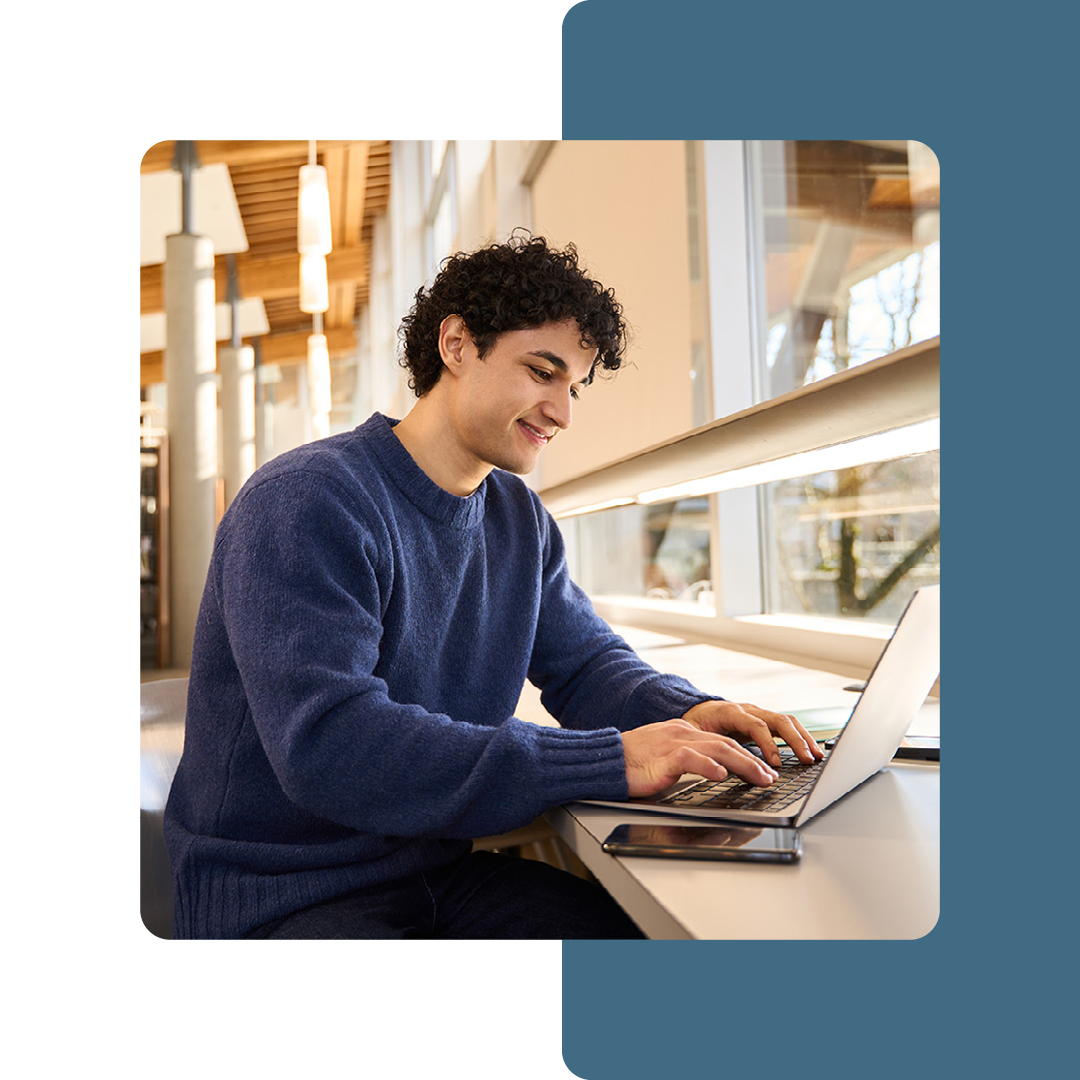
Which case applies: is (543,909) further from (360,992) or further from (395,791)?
(395,791)

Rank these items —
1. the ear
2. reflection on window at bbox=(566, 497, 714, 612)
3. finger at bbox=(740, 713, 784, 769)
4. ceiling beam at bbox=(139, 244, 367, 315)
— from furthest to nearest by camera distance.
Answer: reflection on window at bbox=(566, 497, 714, 612) → the ear → ceiling beam at bbox=(139, 244, 367, 315) → finger at bbox=(740, 713, 784, 769)

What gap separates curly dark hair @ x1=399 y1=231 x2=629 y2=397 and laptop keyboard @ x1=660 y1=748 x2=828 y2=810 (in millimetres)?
497

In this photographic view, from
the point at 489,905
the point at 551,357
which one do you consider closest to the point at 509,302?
the point at 551,357

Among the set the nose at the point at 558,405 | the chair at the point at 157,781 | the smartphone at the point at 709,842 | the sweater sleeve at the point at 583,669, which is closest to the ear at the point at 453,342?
the nose at the point at 558,405

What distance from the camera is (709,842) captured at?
74 cm

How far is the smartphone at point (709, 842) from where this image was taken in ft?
2.36

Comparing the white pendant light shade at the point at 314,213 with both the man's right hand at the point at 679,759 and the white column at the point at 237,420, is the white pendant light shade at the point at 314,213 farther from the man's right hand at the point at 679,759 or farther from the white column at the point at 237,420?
the man's right hand at the point at 679,759

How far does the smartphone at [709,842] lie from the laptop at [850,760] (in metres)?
0.02

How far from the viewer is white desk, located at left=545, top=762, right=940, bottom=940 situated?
652 millimetres

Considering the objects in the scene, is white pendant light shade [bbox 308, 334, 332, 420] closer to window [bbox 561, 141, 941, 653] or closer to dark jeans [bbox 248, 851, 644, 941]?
window [bbox 561, 141, 941, 653]

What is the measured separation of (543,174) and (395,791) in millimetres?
645

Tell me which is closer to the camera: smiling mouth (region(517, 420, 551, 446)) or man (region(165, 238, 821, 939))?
man (region(165, 238, 821, 939))

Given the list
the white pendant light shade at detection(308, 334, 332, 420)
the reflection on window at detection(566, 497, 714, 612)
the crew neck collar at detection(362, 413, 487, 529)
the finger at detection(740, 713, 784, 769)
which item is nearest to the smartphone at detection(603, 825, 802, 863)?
the finger at detection(740, 713, 784, 769)

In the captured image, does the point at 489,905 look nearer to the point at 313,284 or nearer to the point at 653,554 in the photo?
the point at 313,284
